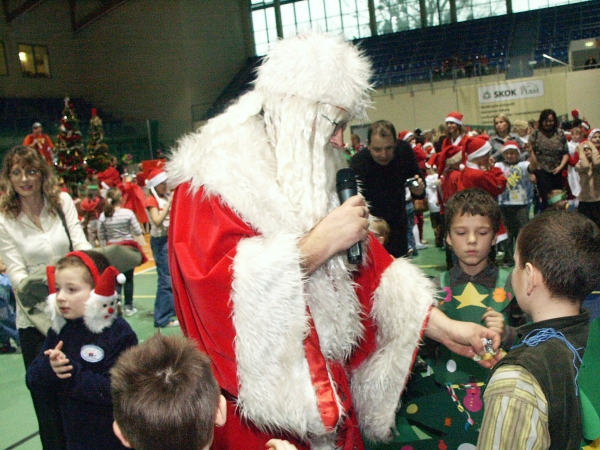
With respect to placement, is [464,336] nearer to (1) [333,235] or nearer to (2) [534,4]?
(1) [333,235]

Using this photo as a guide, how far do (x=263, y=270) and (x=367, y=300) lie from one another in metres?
0.49

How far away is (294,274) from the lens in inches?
57.6

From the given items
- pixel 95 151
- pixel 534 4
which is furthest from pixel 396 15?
pixel 95 151

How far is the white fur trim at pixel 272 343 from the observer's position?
1431 mm

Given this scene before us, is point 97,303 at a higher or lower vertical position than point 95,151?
lower

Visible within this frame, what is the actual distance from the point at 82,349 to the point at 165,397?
1173 mm

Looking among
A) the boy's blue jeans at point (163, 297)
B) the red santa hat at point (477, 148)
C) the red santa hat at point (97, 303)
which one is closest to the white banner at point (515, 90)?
the red santa hat at point (477, 148)

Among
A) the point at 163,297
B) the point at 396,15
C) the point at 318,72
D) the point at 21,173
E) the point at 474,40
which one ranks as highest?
the point at 396,15

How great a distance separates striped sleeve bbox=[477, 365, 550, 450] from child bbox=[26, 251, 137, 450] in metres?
1.53

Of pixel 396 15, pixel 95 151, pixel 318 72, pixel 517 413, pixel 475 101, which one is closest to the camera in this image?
pixel 517 413

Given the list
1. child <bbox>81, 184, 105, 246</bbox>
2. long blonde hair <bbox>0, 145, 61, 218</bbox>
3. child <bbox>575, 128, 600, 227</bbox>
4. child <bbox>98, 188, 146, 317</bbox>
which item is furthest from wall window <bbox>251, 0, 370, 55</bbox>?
long blonde hair <bbox>0, 145, 61, 218</bbox>

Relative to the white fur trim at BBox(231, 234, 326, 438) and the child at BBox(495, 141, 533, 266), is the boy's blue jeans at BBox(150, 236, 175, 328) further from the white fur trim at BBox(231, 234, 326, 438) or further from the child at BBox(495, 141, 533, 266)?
the white fur trim at BBox(231, 234, 326, 438)

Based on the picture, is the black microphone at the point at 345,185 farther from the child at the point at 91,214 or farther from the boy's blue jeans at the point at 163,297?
the child at the point at 91,214

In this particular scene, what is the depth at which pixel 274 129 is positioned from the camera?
66.7 inches
